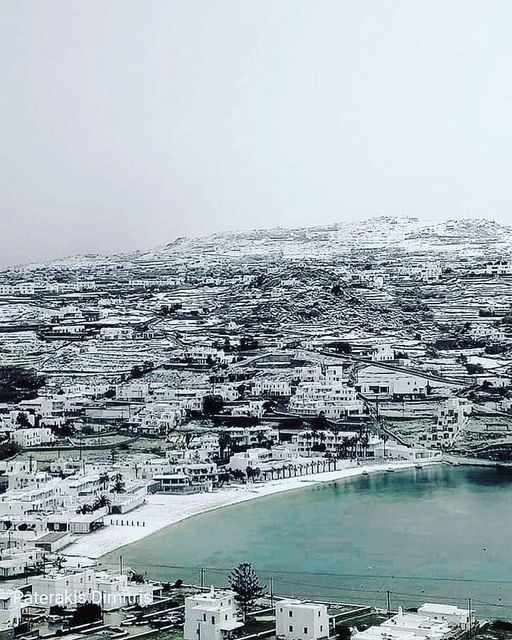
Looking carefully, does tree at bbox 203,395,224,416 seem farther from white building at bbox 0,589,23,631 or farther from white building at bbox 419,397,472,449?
white building at bbox 0,589,23,631

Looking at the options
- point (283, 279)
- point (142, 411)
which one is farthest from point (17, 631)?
point (283, 279)

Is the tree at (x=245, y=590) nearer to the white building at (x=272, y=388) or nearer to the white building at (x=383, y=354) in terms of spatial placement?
the white building at (x=272, y=388)

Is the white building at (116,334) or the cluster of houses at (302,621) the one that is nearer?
the cluster of houses at (302,621)

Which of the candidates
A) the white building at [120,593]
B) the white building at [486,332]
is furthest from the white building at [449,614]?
the white building at [486,332]

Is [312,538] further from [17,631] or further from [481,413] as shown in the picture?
[481,413]

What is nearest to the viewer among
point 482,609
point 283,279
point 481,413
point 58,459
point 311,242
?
point 482,609

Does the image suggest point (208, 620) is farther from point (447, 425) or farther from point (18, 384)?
point (18, 384)

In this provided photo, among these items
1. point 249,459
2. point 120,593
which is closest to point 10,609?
point 120,593
